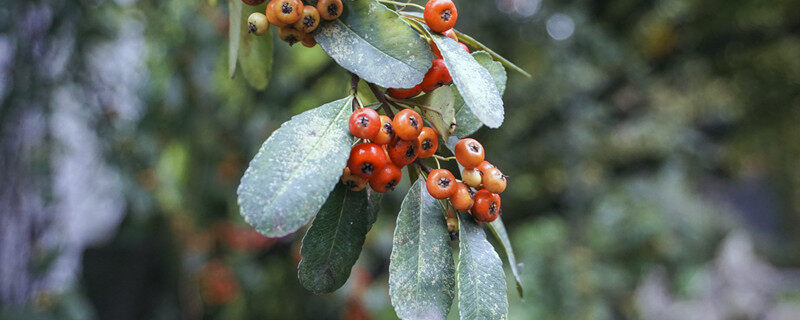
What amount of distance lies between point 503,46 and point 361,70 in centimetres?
183

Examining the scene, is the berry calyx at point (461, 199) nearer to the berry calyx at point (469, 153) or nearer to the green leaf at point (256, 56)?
the berry calyx at point (469, 153)

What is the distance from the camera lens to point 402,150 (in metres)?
0.47

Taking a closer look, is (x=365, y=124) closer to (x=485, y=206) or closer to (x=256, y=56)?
(x=485, y=206)

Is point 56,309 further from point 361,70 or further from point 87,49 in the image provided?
point 361,70

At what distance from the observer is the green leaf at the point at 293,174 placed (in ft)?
1.32

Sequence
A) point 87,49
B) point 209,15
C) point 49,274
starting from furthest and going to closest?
point 209,15
point 49,274
point 87,49

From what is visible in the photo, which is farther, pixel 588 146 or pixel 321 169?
pixel 588 146

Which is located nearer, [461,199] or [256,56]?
[461,199]

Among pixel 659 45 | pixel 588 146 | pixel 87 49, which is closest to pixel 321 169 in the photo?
pixel 87 49

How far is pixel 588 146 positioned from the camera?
2438mm

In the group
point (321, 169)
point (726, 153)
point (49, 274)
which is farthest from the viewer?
point (726, 153)

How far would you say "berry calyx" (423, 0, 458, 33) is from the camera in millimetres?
493

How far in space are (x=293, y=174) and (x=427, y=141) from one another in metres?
0.13

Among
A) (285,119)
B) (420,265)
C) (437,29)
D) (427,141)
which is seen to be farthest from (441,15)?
(285,119)
